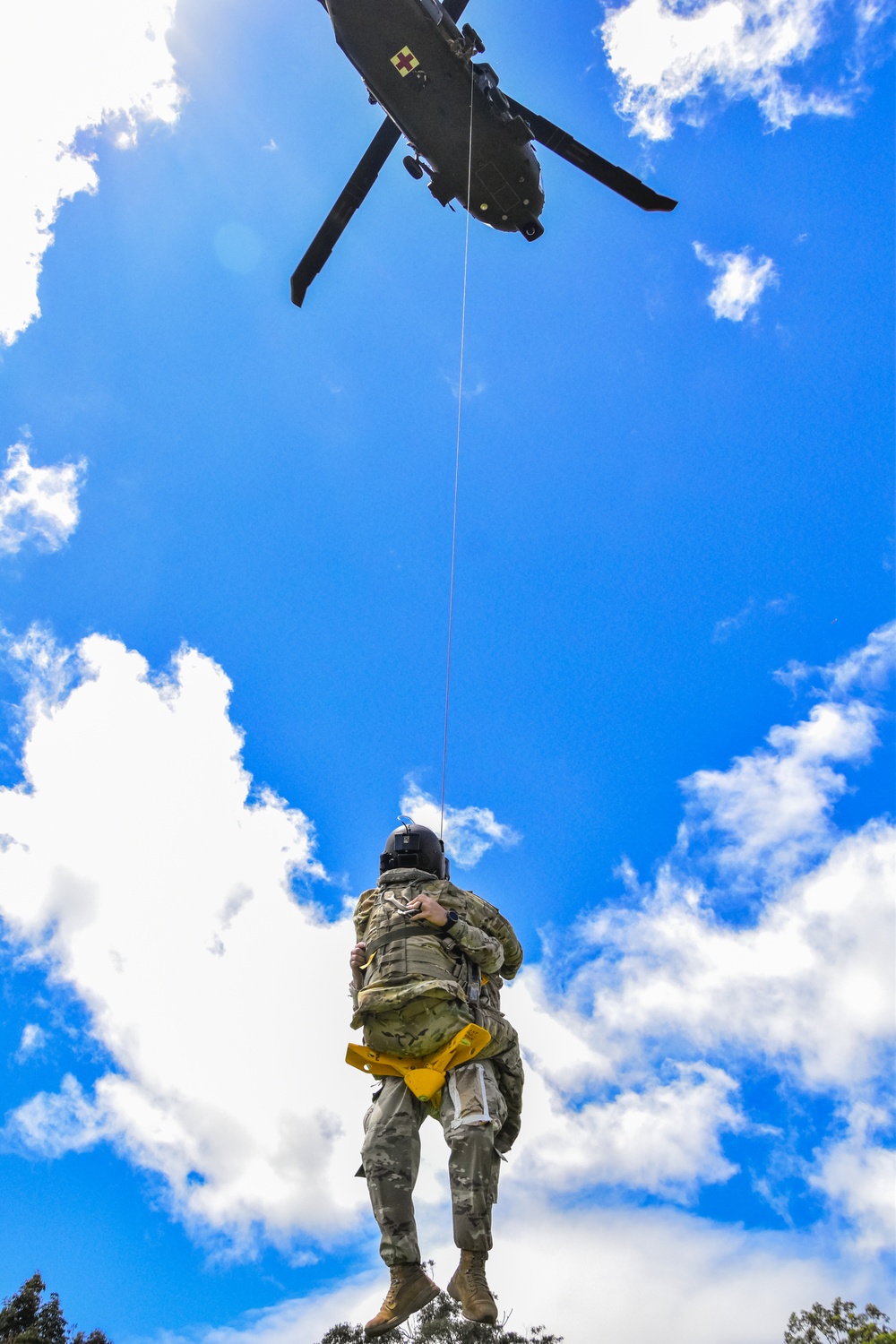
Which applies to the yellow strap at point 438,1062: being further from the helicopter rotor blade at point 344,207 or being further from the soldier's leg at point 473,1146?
the helicopter rotor blade at point 344,207

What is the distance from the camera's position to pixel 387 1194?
5891mm

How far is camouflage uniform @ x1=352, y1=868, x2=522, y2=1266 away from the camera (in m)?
5.84

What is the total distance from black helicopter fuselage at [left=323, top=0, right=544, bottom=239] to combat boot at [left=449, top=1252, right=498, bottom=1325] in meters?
11.3

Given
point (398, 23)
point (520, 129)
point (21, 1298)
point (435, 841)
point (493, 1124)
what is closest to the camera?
point (493, 1124)

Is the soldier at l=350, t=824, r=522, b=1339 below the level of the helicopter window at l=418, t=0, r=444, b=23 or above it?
below

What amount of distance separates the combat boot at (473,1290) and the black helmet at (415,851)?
9.06 feet

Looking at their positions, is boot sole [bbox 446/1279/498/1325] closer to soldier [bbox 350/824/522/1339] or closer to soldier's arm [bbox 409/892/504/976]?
soldier [bbox 350/824/522/1339]

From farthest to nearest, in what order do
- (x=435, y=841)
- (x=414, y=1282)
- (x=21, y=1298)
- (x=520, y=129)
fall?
(x=21, y=1298) < (x=520, y=129) < (x=435, y=841) < (x=414, y=1282)

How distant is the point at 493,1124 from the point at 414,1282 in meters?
1.06

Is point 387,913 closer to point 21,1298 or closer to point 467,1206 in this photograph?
point 467,1206

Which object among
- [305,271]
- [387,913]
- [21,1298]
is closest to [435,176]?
[305,271]

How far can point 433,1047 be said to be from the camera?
20.5ft

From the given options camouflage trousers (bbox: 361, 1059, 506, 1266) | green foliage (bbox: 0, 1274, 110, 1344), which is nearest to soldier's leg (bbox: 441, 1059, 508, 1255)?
camouflage trousers (bbox: 361, 1059, 506, 1266)

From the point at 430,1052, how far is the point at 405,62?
10685 millimetres
